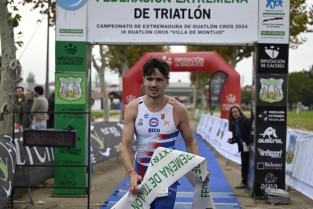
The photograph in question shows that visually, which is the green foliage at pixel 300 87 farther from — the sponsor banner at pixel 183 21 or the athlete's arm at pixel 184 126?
the athlete's arm at pixel 184 126

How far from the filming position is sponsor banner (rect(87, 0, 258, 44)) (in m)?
8.87

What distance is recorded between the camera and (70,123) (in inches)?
357

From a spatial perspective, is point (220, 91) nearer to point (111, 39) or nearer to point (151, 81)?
point (111, 39)

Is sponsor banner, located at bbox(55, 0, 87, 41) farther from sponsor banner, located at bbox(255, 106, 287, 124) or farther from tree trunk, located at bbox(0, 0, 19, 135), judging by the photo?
sponsor banner, located at bbox(255, 106, 287, 124)

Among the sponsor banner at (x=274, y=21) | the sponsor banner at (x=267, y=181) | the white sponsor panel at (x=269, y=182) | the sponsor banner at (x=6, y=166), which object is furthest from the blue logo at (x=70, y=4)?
the white sponsor panel at (x=269, y=182)

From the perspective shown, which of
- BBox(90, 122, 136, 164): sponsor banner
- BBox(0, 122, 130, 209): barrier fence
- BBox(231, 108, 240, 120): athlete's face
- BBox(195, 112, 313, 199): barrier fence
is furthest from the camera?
BBox(90, 122, 136, 164): sponsor banner

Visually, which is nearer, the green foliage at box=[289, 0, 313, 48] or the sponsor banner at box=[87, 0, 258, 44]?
the sponsor banner at box=[87, 0, 258, 44]

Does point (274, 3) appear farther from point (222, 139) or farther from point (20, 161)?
point (222, 139)

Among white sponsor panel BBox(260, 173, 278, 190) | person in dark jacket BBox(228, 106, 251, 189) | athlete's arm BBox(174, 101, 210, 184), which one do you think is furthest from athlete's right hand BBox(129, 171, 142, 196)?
person in dark jacket BBox(228, 106, 251, 189)

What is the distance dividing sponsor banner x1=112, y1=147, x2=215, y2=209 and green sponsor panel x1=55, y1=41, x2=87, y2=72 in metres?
5.47

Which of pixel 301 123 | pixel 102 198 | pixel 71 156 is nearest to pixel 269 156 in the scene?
pixel 102 198

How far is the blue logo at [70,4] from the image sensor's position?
8.89 metres

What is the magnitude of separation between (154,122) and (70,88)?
5301 mm

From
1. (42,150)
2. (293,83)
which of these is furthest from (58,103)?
(293,83)
